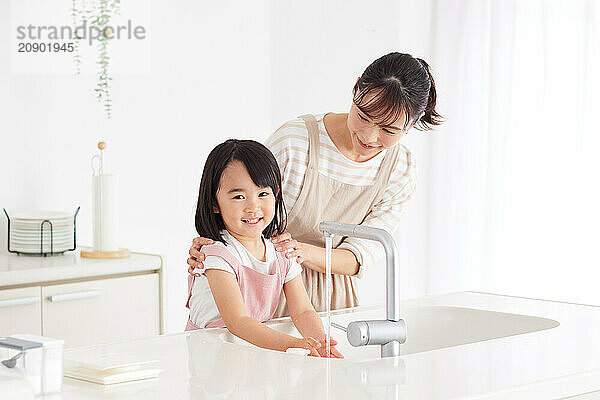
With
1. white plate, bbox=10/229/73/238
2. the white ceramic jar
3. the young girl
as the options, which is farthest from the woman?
white plate, bbox=10/229/73/238

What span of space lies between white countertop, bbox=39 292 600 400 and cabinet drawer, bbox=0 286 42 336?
1.22m

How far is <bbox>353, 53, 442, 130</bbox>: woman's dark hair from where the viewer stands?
1941 millimetres

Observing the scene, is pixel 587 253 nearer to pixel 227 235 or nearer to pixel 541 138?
pixel 541 138

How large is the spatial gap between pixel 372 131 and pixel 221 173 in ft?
1.30

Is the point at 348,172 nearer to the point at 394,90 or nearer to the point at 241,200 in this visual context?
the point at 394,90

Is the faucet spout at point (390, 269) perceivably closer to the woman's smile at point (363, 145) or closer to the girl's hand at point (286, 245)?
the girl's hand at point (286, 245)

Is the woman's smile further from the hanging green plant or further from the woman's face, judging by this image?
the hanging green plant

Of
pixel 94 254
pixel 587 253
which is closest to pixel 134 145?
pixel 94 254

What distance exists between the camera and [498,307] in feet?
6.81

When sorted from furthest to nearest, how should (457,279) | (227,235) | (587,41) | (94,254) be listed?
(457,279) < (587,41) < (94,254) < (227,235)

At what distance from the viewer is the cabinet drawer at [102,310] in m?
2.84

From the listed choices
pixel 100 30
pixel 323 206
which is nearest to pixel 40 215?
pixel 100 30

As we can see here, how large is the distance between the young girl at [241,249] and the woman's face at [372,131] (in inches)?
11.0

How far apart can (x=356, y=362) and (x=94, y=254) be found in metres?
1.85
